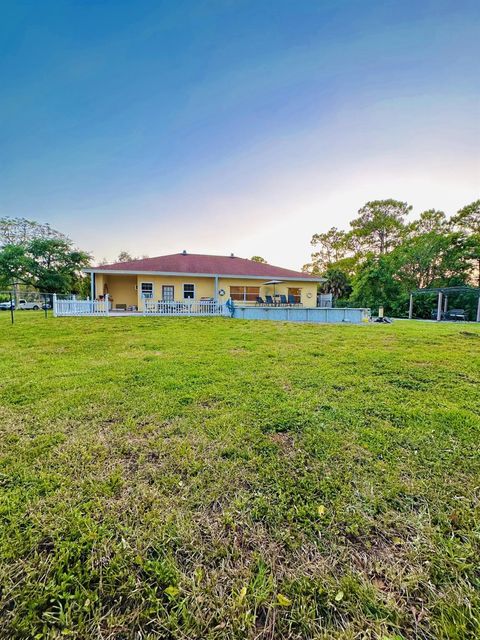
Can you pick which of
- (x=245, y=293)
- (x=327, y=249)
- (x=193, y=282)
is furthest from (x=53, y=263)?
(x=327, y=249)

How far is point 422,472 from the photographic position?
2.17 metres

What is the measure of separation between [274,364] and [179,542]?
12.7 feet

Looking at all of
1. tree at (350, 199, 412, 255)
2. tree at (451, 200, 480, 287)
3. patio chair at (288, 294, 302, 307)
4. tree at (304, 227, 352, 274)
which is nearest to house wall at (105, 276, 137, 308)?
patio chair at (288, 294, 302, 307)

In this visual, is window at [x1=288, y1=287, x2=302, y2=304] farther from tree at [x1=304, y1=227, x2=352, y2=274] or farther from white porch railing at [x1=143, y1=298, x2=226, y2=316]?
tree at [x1=304, y1=227, x2=352, y2=274]

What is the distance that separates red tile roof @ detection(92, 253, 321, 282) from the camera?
58.7 ft

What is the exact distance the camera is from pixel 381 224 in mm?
34062

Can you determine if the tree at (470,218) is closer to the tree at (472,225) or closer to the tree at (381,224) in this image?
the tree at (472,225)

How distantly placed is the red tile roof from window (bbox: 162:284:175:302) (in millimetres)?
1186

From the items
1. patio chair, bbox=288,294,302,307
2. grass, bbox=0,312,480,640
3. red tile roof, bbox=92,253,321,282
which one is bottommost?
grass, bbox=0,312,480,640

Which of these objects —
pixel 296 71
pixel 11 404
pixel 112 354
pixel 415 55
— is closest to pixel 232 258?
pixel 296 71

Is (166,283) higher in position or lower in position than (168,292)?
higher

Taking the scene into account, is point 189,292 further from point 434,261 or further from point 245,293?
point 434,261

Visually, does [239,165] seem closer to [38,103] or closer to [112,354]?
[38,103]

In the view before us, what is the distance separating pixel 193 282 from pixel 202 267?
157 centimetres
